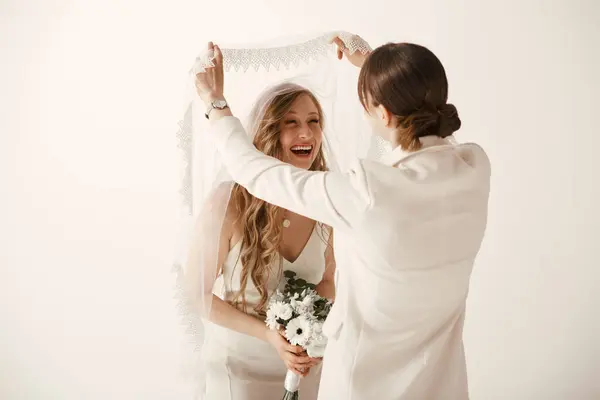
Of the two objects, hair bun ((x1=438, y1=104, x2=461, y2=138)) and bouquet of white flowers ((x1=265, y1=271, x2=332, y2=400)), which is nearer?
hair bun ((x1=438, y1=104, x2=461, y2=138))

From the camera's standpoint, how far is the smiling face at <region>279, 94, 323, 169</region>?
2.12m

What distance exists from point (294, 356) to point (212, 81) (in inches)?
34.4

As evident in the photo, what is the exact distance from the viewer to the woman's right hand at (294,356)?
6.30 feet

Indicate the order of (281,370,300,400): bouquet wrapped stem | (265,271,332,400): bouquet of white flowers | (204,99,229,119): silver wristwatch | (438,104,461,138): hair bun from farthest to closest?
(281,370,300,400): bouquet wrapped stem < (265,271,332,400): bouquet of white flowers < (204,99,229,119): silver wristwatch < (438,104,461,138): hair bun

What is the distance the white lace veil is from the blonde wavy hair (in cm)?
3

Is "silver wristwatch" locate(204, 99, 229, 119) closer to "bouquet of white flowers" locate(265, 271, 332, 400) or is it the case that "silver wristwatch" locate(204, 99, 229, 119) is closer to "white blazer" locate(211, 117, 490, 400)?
"white blazer" locate(211, 117, 490, 400)

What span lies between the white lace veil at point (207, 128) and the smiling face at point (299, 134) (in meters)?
0.07

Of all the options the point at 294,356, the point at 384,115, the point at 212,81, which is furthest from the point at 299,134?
the point at 294,356

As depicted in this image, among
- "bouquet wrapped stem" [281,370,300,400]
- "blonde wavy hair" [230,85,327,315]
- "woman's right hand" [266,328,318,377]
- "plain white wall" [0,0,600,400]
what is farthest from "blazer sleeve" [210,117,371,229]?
"plain white wall" [0,0,600,400]

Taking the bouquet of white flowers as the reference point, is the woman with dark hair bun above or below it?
above

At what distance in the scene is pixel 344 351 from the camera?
62.1 inches

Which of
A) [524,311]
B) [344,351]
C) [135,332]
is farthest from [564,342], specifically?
[135,332]

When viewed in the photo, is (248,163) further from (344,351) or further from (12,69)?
(12,69)

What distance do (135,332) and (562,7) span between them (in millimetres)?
3031
